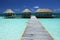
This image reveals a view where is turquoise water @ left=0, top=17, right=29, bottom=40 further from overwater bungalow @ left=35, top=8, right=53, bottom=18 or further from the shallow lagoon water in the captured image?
overwater bungalow @ left=35, top=8, right=53, bottom=18

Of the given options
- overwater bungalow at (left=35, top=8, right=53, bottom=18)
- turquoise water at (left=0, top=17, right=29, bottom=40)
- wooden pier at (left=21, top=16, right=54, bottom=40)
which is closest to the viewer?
wooden pier at (left=21, top=16, right=54, bottom=40)

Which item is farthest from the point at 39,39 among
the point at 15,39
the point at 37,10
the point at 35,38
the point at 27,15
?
the point at 37,10

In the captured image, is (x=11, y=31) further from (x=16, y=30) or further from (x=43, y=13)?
(x=43, y=13)

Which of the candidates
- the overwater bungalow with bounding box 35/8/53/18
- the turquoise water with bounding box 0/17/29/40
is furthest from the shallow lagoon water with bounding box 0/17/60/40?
the overwater bungalow with bounding box 35/8/53/18

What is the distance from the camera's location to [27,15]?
16375mm

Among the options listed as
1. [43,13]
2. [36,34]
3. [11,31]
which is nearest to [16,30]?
[11,31]

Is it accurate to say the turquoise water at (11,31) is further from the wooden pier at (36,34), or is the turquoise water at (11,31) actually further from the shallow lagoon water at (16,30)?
the wooden pier at (36,34)

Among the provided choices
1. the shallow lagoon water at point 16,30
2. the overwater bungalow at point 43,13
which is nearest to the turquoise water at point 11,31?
the shallow lagoon water at point 16,30

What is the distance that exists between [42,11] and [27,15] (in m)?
1.99

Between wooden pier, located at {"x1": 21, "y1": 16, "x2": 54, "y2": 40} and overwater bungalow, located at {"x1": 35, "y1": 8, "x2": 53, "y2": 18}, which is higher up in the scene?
overwater bungalow, located at {"x1": 35, "y1": 8, "x2": 53, "y2": 18}

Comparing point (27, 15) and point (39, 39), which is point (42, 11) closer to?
point (27, 15)

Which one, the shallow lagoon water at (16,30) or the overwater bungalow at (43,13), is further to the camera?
the overwater bungalow at (43,13)

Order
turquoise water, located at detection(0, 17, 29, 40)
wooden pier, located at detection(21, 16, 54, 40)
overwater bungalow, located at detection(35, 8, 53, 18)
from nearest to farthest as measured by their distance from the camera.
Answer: wooden pier, located at detection(21, 16, 54, 40)
turquoise water, located at detection(0, 17, 29, 40)
overwater bungalow, located at detection(35, 8, 53, 18)

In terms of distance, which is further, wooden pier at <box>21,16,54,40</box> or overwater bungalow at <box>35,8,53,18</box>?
overwater bungalow at <box>35,8,53,18</box>
